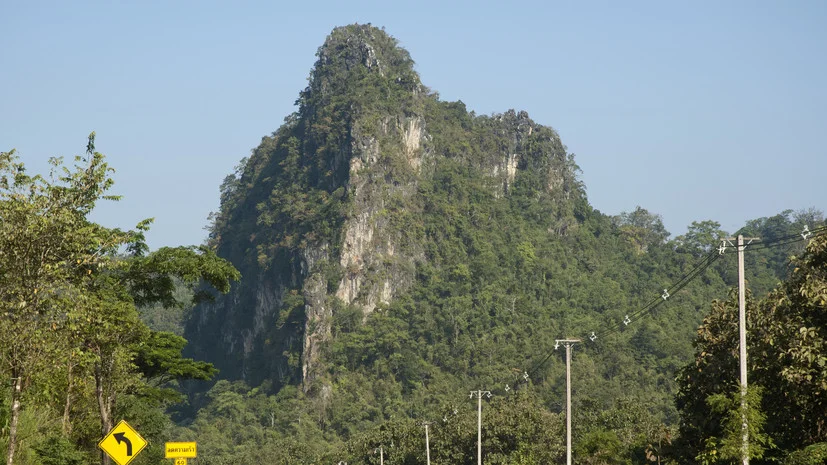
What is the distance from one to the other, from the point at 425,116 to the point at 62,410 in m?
111

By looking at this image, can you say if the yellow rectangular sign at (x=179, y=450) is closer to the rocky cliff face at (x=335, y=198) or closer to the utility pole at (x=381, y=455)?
the utility pole at (x=381, y=455)

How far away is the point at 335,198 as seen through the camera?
136875 mm

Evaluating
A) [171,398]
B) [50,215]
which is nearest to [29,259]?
[50,215]

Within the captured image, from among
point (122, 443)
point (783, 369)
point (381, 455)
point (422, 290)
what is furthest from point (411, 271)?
point (122, 443)

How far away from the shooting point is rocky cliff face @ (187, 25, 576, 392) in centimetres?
13312

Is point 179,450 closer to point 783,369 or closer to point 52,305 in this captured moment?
point 52,305

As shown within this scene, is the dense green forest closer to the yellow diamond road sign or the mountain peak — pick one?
the mountain peak

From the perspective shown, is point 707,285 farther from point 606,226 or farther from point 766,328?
point 766,328

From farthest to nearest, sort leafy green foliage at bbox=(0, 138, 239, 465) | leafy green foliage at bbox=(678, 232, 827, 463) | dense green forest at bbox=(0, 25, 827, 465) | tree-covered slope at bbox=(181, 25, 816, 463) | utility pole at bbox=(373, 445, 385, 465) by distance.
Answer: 1. tree-covered slope at bbox=(181, 25, 816, 463)
2. dense green forest at bbox=(0, 25, 827, 465)
3. utility pole at bbox=(373, 445, 385, 465)
4. leafy green foliage at bbox=(678, 232, 827, 463)
5. leafy green foliage at bbox=(0, 138, 239, 465)

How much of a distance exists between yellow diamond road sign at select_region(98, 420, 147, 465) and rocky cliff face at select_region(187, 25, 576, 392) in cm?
10333

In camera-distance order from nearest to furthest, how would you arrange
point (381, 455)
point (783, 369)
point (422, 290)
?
point (783, 369)
point (381, 455)
point (422, 290)

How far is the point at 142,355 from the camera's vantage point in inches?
1523

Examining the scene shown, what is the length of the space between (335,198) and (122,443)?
116 meters

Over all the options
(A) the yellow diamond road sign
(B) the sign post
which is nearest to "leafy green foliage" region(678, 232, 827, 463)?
(B) the sign post
